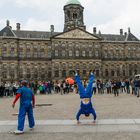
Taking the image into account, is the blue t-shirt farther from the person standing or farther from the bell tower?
the bell tower

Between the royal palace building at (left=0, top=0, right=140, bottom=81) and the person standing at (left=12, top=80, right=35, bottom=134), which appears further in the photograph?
the royal palace building at (left=0, top=0, right=140, bottom=81)

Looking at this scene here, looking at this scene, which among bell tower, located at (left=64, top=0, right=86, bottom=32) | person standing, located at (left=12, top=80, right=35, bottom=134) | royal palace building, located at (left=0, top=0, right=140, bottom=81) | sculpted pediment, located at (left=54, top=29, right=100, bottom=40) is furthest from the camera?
sculpted pediment, located at (left=54, top=29, right=100, bottom=40)

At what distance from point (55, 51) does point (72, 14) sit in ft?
30.3

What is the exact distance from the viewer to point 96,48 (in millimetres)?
82500

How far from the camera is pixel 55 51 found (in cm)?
7981

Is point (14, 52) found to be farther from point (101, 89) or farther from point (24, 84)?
point (24, 84)

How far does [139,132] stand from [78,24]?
7226 cm

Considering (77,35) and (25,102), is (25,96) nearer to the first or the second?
(25,102)

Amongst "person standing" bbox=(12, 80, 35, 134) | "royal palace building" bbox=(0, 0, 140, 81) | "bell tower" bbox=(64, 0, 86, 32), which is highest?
"bell tower" bbox=(64, 0, 86, 32)

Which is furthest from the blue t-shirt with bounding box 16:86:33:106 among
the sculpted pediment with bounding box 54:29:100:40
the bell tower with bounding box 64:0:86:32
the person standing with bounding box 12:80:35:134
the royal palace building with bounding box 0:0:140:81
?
the sculpted pediment with bounding box 54:29:100:40

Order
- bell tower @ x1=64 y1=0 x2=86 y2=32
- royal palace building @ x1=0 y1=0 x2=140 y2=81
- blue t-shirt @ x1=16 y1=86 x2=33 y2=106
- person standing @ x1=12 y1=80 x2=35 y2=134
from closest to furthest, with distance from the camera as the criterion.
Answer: person standing @ x1=12 y1=80 x2=35 y2=134, blue t-shirt @ x1=16 y1=86 x2=33 y2=106, royal palace building @ x1=0 y1=0 x2=140 y2=81, bell tower @ x1=64 y1=0 x2=86 y2=32

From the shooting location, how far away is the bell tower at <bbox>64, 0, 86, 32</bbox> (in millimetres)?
78938

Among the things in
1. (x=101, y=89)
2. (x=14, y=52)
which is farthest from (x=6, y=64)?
(x=101, y=89)

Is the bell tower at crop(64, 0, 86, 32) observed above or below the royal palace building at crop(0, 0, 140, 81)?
above
